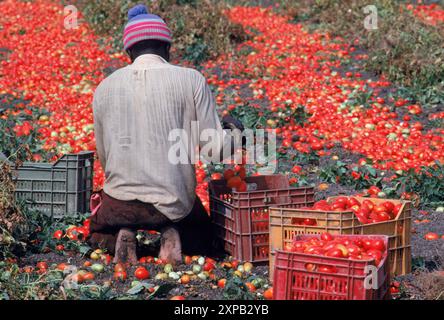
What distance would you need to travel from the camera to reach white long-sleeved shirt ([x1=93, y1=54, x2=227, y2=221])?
573cm

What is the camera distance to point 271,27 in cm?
1384

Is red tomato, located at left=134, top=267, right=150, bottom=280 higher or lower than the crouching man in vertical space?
lower

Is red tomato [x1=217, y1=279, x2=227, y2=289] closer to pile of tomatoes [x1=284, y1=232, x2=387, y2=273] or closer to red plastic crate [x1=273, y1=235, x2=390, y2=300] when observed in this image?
pile of tomatoes [x1=284, y1=232, x2=387, y2=273]

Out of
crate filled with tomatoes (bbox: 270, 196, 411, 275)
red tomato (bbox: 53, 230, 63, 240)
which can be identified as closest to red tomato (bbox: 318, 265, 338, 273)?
crate filled with tomatoes (bbox: 270, 196, 411, 275)

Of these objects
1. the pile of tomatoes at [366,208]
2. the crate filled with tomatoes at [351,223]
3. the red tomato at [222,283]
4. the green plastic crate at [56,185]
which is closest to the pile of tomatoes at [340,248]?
the crate filled with tomatoes at [351,223]

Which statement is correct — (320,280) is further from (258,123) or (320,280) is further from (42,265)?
(258,123)

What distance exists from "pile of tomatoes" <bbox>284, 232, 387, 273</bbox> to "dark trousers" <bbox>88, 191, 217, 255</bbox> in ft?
4.17

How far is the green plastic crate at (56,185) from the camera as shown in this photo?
6695mm

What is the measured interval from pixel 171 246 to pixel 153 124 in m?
0.94

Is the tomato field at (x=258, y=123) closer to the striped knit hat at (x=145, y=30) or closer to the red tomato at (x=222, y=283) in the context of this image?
the red tomato at (x=222, y=283)

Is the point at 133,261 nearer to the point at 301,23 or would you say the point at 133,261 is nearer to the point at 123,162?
the point at 123,162

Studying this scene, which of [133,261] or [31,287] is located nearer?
[31,287]

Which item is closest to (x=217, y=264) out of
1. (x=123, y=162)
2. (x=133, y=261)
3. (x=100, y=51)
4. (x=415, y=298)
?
(x=133, y=261)
